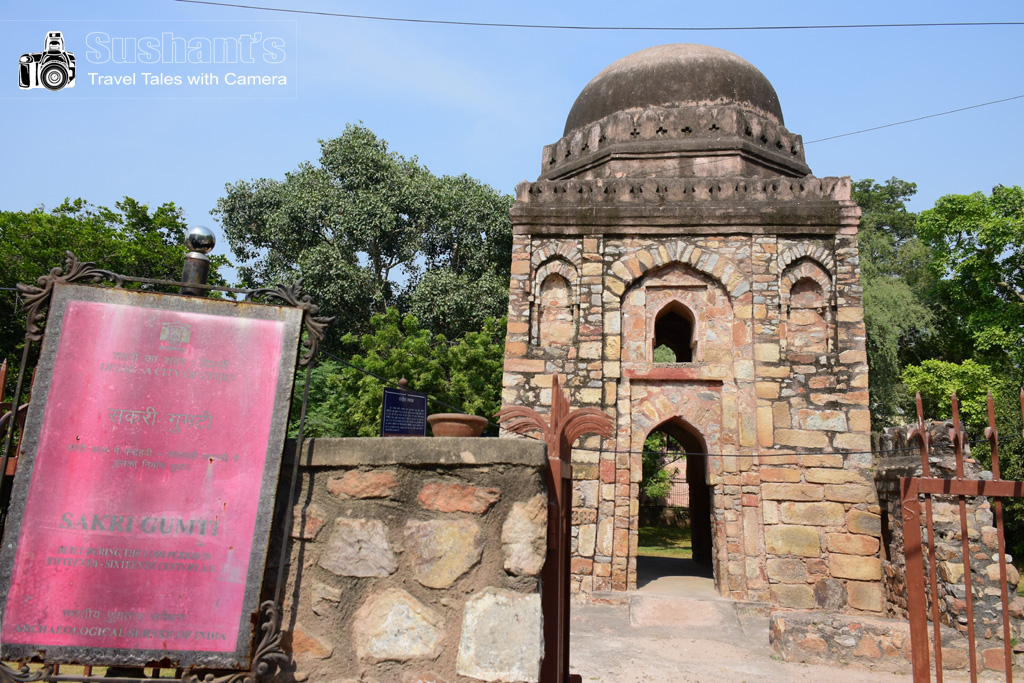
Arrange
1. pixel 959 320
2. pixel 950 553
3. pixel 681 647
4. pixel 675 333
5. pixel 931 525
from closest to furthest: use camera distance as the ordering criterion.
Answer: pixel 931 525, pixel 950 553, pixel 681 647, pixel 675 333, pixel 959 320

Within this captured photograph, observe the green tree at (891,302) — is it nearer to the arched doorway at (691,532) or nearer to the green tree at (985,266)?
the green tree at (985,266)

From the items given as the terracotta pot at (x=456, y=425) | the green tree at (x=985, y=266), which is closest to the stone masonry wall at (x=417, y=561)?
the terracotta pot at (x=456, y=425)

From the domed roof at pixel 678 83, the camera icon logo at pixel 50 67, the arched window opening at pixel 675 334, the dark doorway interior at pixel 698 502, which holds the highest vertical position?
the domed roof at pixel 678 83

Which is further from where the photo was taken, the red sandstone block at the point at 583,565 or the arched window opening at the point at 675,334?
the arched window opening at the point at 675,334

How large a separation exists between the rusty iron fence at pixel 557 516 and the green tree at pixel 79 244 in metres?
13.2

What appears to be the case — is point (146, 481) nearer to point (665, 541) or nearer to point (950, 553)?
point (950, 553)

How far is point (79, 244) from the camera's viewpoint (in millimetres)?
15000

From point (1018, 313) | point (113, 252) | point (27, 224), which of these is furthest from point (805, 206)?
point (27, 224)

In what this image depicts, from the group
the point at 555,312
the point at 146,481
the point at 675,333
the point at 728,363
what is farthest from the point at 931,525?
the point at 675,333

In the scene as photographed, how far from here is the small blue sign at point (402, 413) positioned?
23.8ft

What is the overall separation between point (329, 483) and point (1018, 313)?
19586mm

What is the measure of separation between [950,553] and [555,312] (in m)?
5.37

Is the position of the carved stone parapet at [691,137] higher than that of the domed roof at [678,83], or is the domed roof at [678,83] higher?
the domed roof at [678,83]

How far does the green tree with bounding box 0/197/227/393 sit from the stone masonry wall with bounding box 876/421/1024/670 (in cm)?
1351
